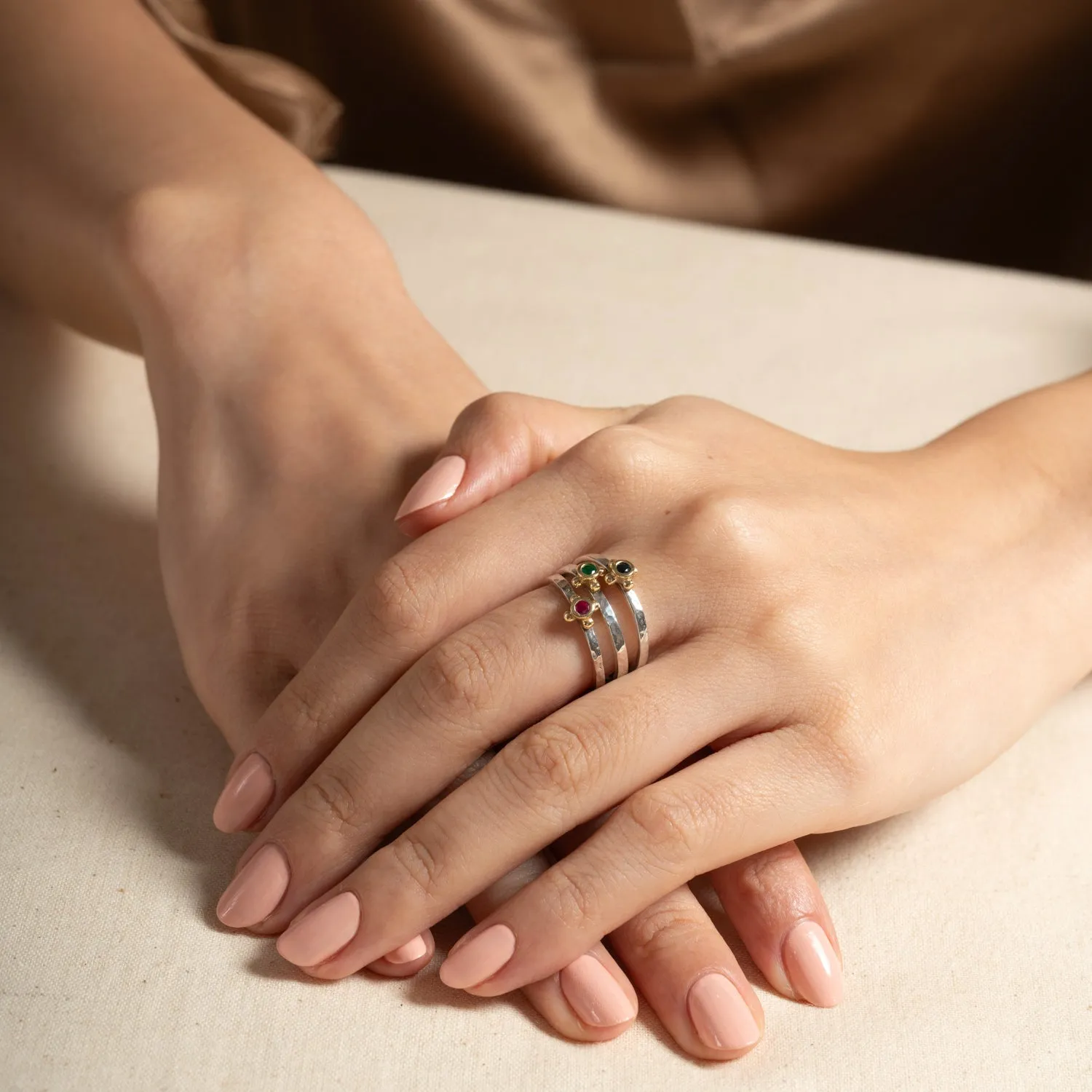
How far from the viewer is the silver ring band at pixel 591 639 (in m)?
0.59

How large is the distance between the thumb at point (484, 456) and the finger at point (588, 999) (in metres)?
0.25

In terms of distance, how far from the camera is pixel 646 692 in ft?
1.88

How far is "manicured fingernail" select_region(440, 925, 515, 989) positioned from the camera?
0.54m

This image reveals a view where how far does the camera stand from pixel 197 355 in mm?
771

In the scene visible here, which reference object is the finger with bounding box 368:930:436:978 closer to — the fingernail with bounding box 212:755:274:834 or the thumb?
the fingernail with bounding box 212:755:274:834

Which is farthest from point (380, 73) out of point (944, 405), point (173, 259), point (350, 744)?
point (350, 744)

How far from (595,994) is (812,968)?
4.5 inches

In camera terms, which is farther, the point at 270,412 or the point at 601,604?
the point at 270,412

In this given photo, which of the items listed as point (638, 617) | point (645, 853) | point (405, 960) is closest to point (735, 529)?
point (638, 617)

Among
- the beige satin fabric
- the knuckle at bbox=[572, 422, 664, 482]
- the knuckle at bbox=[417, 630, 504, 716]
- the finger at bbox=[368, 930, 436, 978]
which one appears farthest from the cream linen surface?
the beige satin fabric

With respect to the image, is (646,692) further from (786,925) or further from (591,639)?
(786,925)

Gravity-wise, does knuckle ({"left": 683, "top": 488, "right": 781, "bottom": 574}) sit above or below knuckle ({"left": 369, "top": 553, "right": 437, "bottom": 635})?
below

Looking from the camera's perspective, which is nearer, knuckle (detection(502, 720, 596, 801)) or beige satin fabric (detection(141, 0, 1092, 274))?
knuckle (detection(502, 720, 596, 801))

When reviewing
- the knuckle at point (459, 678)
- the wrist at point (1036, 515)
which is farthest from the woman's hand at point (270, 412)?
the wrist at point (1036, 515)
